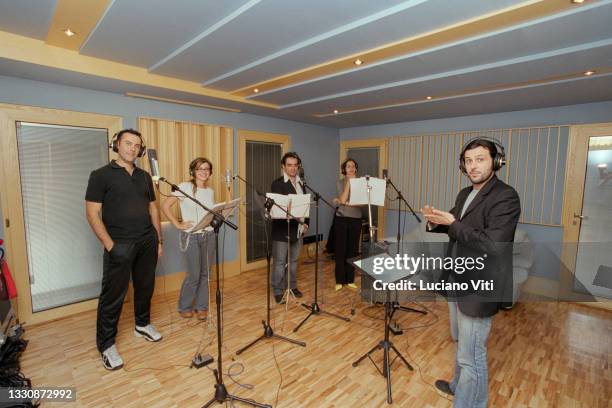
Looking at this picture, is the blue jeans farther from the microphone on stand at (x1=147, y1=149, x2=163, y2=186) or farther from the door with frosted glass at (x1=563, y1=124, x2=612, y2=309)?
the door with frosted glass at (x1=563, y1=124, x2=612, y2=309)

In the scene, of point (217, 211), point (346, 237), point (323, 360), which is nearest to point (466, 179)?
point (346, 237)

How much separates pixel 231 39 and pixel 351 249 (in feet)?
8.45

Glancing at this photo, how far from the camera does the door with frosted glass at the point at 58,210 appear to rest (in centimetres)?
291

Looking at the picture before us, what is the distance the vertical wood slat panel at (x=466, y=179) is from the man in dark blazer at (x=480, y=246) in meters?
3.03

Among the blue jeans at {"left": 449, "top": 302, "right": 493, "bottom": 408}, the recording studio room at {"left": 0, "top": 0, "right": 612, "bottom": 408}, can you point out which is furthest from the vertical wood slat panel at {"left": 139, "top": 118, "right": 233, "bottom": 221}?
the blue jeans at {"left": 449, "top": 302, "right": 493, "bottom": 408}

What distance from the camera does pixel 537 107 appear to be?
154 inches

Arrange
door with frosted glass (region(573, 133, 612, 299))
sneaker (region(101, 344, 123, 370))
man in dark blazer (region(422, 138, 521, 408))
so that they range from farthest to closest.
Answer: door with frosted glass (region(573, 133, 612, 299)) < sneaker (region(101, 344, 123, 370)) < man in dark blazer (region(422, 138, 521, 408))

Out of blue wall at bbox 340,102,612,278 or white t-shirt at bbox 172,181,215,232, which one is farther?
blue wall at bbox 340,102,612,278

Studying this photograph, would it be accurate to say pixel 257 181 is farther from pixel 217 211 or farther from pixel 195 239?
pixel 217 211

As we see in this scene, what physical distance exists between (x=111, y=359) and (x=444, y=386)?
237 cm

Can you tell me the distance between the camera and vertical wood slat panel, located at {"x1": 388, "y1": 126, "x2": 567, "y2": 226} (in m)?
3.95

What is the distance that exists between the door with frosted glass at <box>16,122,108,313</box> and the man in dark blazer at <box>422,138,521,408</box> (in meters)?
3.26

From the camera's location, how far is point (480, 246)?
1.48 meters

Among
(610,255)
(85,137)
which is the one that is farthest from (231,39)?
(610,255)
